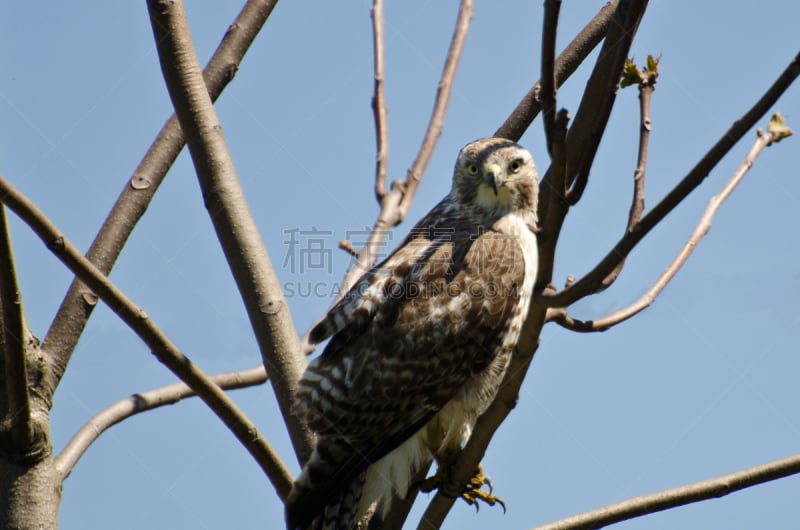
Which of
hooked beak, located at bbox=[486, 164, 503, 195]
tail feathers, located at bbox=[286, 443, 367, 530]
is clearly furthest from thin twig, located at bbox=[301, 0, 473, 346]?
tail feathers, located at bbox=[286, 443, 367, 530]

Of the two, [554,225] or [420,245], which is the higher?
[420,245]

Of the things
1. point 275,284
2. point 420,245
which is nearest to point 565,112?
point 275,284

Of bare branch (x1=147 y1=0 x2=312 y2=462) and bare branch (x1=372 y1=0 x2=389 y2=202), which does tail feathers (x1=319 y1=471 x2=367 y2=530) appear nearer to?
bare branch (x1=147 y1=0 x2=312 y2=462)

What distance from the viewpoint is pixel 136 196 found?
181 inches

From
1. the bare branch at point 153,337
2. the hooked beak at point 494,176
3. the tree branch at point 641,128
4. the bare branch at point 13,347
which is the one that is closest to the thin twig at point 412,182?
the hooked beak at point 494,176

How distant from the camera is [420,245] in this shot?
498cm

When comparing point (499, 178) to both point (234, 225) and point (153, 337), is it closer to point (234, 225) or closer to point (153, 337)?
point (234, 225)

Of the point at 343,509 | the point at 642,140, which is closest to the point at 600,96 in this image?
the point at 642,140

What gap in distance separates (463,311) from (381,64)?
140cm

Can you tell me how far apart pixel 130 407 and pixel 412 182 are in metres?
1.74

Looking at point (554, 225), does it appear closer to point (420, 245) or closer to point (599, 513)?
point (599, 513)

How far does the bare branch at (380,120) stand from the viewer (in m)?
4.95

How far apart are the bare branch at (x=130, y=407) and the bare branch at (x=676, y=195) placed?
180 centimetres

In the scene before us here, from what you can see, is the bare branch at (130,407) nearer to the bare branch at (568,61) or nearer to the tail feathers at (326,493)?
the tail feathers at (326,493)
